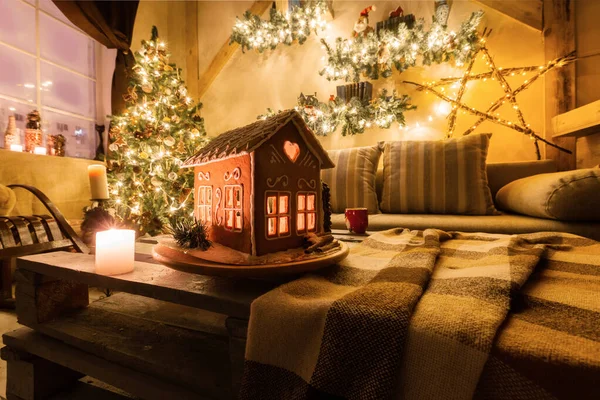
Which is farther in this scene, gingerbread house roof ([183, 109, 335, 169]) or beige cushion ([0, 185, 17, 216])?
beige cushion ([0, 185, 17, 216])

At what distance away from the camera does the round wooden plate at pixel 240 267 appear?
583 mm

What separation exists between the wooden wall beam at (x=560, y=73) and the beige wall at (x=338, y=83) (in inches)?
2.9

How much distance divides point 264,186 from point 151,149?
6.68 ft

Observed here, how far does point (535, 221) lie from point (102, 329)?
5.80 ft

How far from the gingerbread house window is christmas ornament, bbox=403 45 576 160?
2.24m

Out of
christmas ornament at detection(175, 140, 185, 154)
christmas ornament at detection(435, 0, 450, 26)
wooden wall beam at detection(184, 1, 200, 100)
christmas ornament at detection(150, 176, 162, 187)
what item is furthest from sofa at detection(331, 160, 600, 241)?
wooden wall beam at detection(184, 1, 200, 100)

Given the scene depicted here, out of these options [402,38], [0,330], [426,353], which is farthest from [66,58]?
[426,353]

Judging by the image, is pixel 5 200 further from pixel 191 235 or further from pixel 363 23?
pixel 363 23

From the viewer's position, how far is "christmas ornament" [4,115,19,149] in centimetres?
218

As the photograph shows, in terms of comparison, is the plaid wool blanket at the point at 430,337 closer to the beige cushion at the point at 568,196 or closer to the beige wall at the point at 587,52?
the beige cushion at the point at 568,196

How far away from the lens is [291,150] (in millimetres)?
794

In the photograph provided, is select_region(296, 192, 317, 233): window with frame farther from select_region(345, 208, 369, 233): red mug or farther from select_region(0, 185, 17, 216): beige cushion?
select_region(0, 185, 17, 216): beige cushion

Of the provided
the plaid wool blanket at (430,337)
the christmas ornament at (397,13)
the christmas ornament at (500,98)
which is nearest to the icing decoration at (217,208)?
the plaid wool blanket at (430,337)

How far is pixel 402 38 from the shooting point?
2.40m
